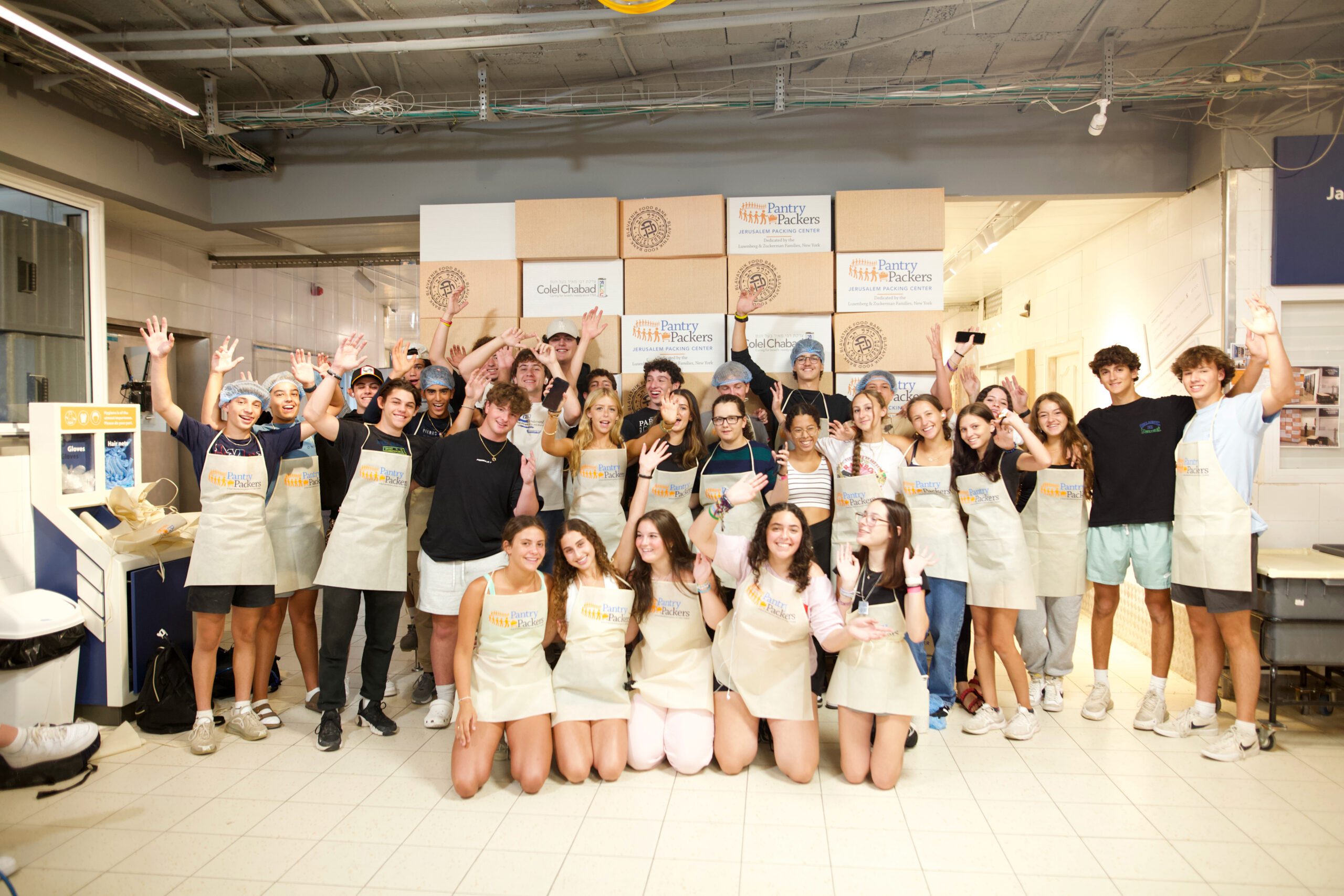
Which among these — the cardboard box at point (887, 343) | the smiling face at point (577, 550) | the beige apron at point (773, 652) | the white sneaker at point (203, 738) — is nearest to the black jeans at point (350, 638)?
the white sneaker at point (203, 738)

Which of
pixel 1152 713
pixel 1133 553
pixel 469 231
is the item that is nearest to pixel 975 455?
pixel 1133 553

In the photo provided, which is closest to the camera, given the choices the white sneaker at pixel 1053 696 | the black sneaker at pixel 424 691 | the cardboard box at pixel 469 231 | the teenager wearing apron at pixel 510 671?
the teenager wearing apron at pixel 510 671

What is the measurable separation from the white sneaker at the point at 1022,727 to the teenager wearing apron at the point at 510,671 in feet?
6.85

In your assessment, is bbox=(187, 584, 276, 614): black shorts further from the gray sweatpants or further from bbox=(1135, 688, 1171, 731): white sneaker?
bbox=(1135, 688, 1171, 731): white sneaker

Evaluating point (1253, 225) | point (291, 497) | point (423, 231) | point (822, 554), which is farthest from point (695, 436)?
point (1253, 225)

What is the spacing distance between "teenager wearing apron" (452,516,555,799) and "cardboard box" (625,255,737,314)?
7.50 feet

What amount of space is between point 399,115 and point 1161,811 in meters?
5.31

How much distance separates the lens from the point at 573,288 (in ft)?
16.2

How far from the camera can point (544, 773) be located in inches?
113

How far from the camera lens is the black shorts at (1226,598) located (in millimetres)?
3232

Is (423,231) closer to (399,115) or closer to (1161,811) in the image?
(399,115)

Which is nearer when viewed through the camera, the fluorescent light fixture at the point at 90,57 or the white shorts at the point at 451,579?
the fluorescent light fixture at the point at 90,57

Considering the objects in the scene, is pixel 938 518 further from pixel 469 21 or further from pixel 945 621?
pixel 469 21

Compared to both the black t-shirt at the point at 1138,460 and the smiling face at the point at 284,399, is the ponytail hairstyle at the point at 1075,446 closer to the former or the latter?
the black t-shirt at the point at 1138,460
